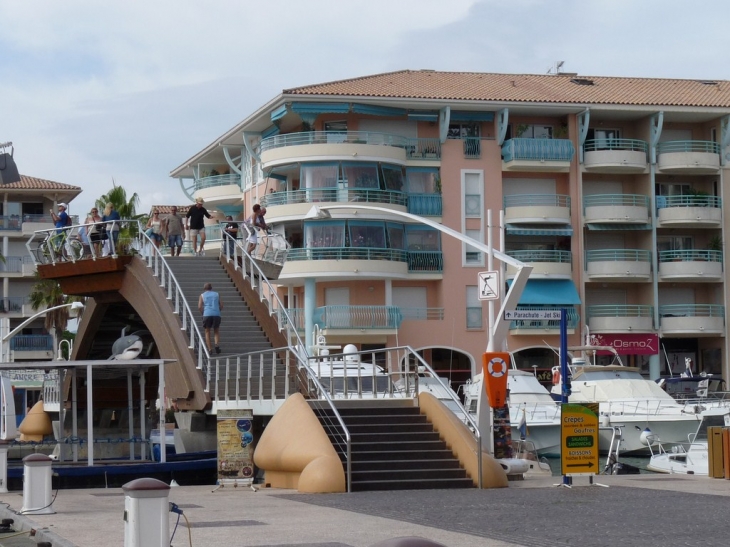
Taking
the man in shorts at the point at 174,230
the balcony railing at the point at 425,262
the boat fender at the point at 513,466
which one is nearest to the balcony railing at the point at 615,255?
the balcony railing at the point at 425,262

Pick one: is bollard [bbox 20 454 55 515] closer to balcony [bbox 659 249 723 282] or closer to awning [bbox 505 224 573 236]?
awning [bbox 505 224 573 236]

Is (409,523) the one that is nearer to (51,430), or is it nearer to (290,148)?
(51,430)

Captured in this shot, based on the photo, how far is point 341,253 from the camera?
56.4 m

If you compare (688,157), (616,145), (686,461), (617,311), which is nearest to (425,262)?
(617,311)

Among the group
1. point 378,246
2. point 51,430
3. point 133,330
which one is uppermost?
point 378,246

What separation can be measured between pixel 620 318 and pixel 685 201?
274 inches

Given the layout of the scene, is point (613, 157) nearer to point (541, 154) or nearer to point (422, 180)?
point (541, 154)

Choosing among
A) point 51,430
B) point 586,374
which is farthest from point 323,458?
point 51,430

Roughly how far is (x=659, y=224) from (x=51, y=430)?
30309 millimetres

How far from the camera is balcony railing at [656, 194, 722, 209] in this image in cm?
6178

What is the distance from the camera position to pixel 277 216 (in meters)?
57.6

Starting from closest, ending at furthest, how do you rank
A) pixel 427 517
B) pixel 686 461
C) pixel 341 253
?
pixel 427 517, pixel 686 461, pixel 341 253

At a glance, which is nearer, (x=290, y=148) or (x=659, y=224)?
(x=290, y=148)

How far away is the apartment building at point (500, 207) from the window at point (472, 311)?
0.25 ft
